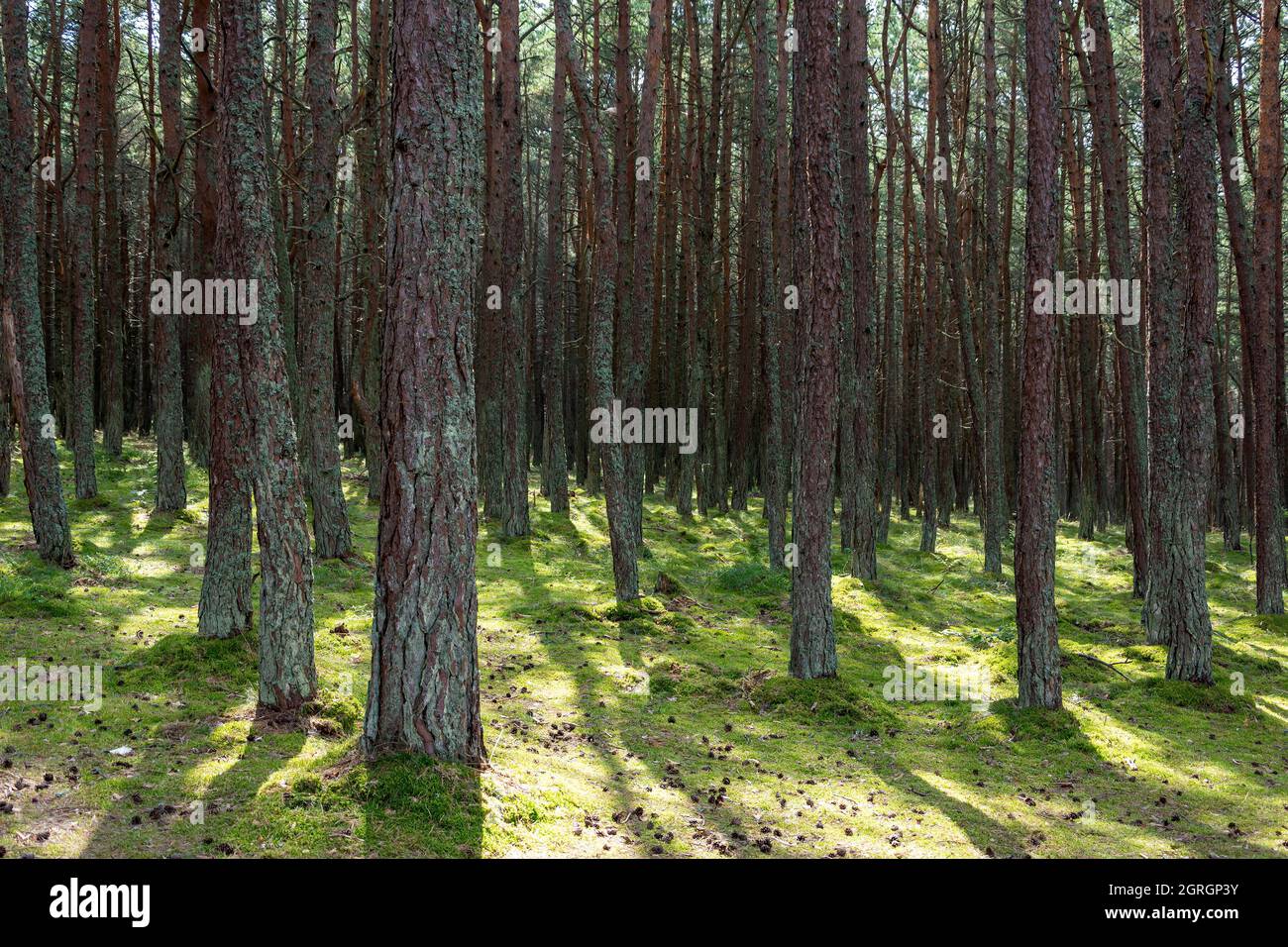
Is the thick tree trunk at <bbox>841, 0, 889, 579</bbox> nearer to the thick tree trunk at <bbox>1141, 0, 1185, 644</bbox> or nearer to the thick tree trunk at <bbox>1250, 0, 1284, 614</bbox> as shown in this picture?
the thick tree trunk at <bbox>1141, 0, 1185, 644</bbox>

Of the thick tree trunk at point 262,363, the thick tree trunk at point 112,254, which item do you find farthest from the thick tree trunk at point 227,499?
the thick tree trunk at point 112,254

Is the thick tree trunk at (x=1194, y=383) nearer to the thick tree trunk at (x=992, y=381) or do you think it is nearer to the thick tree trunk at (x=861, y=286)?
the thick tree trunk at (x=861, y=286)

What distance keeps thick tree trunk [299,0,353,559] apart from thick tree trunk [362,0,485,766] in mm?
7554

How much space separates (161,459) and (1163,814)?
591 inches

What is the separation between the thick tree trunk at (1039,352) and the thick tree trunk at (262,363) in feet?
19.9

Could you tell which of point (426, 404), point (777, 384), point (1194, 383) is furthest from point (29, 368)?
point (1194, 383)

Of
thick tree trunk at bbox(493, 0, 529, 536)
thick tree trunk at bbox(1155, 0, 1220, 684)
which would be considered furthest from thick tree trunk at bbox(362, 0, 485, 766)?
thick tree trunk at bbox(493, 0, 529, 536)

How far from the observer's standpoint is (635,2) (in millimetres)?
27875

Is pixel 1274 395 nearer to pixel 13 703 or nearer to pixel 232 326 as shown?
pixel 232 326

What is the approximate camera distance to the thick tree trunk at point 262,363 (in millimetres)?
7023

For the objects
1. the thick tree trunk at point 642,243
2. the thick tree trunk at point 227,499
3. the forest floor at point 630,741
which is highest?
the thick tree trunk at point 642,243

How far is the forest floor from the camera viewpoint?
5.68m

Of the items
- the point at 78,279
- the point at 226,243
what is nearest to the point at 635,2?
the point at 78,279

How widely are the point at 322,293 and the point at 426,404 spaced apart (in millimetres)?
8314
